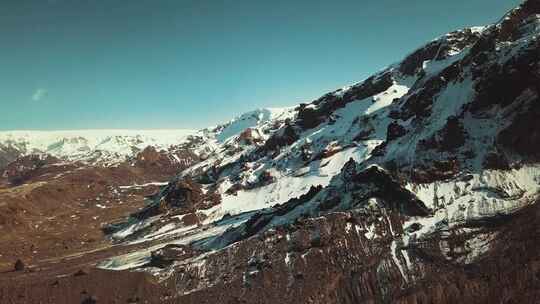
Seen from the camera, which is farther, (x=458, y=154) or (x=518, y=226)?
(x=458, y=154)

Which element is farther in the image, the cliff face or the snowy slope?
the snowy slope

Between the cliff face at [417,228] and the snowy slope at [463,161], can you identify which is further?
the snowy slope at [463,161]

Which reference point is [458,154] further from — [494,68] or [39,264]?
[39,264]

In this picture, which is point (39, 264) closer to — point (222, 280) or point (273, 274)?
point (222, 280)

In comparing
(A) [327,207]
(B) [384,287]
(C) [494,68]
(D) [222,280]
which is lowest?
(B) [384,287]

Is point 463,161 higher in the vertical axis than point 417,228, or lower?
higher

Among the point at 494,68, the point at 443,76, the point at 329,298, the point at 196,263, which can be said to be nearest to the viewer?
the point at 329,298

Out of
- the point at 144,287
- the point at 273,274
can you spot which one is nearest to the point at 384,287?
the point at 273,274

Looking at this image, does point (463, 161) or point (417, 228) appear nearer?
point (417, 228)

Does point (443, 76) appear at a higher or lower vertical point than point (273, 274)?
higher

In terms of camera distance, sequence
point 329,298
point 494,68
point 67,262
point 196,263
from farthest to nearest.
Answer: point 67,262, point 494,68, point 196,263, point 329,298
